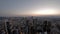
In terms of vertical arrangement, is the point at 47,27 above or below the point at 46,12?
below

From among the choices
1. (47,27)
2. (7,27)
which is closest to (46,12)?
(47,27)

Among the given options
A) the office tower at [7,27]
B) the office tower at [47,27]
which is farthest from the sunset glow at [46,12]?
the office tower at [7,27]

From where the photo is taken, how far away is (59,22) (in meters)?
1.31

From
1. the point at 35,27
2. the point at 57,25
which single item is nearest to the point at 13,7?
the point at 35,27

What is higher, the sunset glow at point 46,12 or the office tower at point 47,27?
the sunset glow at point 46,12

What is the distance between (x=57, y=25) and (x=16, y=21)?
56 centimetres

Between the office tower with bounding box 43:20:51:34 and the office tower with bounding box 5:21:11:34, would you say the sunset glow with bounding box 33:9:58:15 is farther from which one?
the office tower with bounding box 5:21:11:34

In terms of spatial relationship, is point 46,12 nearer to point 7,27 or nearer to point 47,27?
point 47,27

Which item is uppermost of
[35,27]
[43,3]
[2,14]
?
[43,3]

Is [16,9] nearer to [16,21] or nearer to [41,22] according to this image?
[16,21]

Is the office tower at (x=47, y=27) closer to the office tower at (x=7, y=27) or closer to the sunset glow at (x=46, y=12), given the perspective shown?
the sunset glow at (x=46, y=12)

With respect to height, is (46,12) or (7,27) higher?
(46,12)

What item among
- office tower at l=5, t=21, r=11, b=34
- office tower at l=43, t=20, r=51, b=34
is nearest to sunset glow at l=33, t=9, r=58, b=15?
office tower at l=43, t=20, r=51, b=34

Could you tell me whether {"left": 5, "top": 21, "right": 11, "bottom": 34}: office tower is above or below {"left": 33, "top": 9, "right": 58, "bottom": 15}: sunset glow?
below
